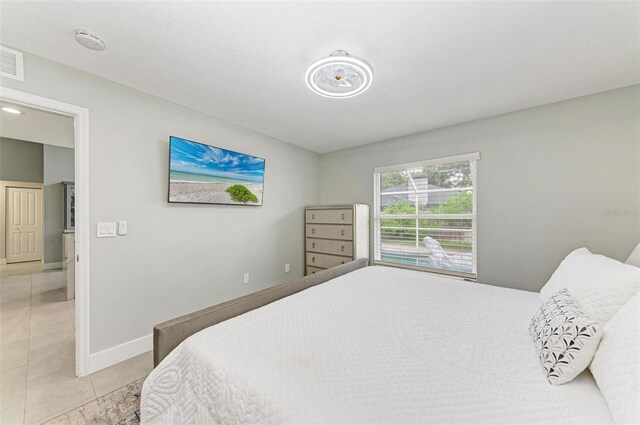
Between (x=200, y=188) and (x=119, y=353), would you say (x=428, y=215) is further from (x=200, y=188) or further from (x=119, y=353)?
(x=119, y=353)

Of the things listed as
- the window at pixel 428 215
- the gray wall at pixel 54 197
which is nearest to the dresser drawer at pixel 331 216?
the window at pixel 428 215

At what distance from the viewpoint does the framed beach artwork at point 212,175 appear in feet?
7.83

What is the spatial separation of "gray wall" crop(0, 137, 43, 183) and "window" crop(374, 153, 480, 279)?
7193 millimetres

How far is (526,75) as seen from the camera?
190 cm

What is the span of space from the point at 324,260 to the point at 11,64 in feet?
11.1

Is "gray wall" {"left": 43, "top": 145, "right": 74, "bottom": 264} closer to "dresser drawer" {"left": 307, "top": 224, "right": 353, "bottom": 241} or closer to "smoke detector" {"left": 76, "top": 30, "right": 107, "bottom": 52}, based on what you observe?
"smoke detector" {"left": 76, "top": 30, "right": 107, "bottom": 52}

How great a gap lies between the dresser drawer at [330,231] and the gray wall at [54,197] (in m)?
5.58

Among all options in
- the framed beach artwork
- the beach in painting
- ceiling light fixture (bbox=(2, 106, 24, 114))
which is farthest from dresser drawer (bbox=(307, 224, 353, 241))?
ceiling light fixture (bbox=(2, 106, 24, 114))

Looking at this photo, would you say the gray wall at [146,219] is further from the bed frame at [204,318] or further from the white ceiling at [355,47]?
the bed frame at [204,318]

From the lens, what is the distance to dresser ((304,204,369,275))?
3341 millimetres

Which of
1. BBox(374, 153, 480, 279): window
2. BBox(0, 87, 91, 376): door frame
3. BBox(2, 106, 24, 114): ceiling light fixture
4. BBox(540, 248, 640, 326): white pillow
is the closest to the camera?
BBox(540, 248, 640, 326): white pillow

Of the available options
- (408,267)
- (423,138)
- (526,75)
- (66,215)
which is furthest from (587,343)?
(66,215)

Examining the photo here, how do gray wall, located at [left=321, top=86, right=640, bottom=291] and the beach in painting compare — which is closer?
gray wall, located at [left=321, top=86, right=640, bottom=291]

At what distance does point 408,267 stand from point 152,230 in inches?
118
